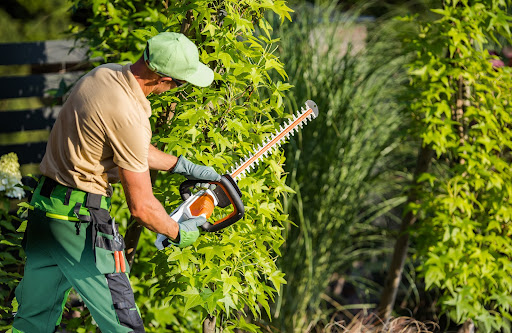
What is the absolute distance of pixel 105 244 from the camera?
2078 mm

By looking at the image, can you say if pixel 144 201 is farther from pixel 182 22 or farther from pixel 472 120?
pixel 472 120

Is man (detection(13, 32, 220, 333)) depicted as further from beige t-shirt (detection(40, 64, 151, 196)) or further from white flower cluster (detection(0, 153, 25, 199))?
white flower cluster (detection(0, 153, 25, 199))

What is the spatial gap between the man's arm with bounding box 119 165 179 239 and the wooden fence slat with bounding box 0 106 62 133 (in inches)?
80.1

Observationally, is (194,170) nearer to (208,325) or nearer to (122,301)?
(122,301)

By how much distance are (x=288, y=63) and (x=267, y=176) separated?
1291 millimetres

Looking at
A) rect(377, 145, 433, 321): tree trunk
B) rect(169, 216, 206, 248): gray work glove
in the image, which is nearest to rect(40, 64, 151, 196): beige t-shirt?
rect(169, 216, 206, 248): gray work glove

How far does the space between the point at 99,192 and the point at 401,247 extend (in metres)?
2.00

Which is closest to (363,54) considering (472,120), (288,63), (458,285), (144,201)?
(288,63)

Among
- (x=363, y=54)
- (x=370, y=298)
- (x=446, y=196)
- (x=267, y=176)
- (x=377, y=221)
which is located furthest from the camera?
(x=377, y=221)

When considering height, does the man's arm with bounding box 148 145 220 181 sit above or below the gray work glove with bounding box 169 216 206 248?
above

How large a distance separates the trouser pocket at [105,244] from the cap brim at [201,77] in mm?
518

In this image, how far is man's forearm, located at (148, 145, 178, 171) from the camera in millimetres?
2248

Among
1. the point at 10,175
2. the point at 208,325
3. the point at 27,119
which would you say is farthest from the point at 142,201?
the point at 27,119

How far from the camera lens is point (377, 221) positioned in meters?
5.02
